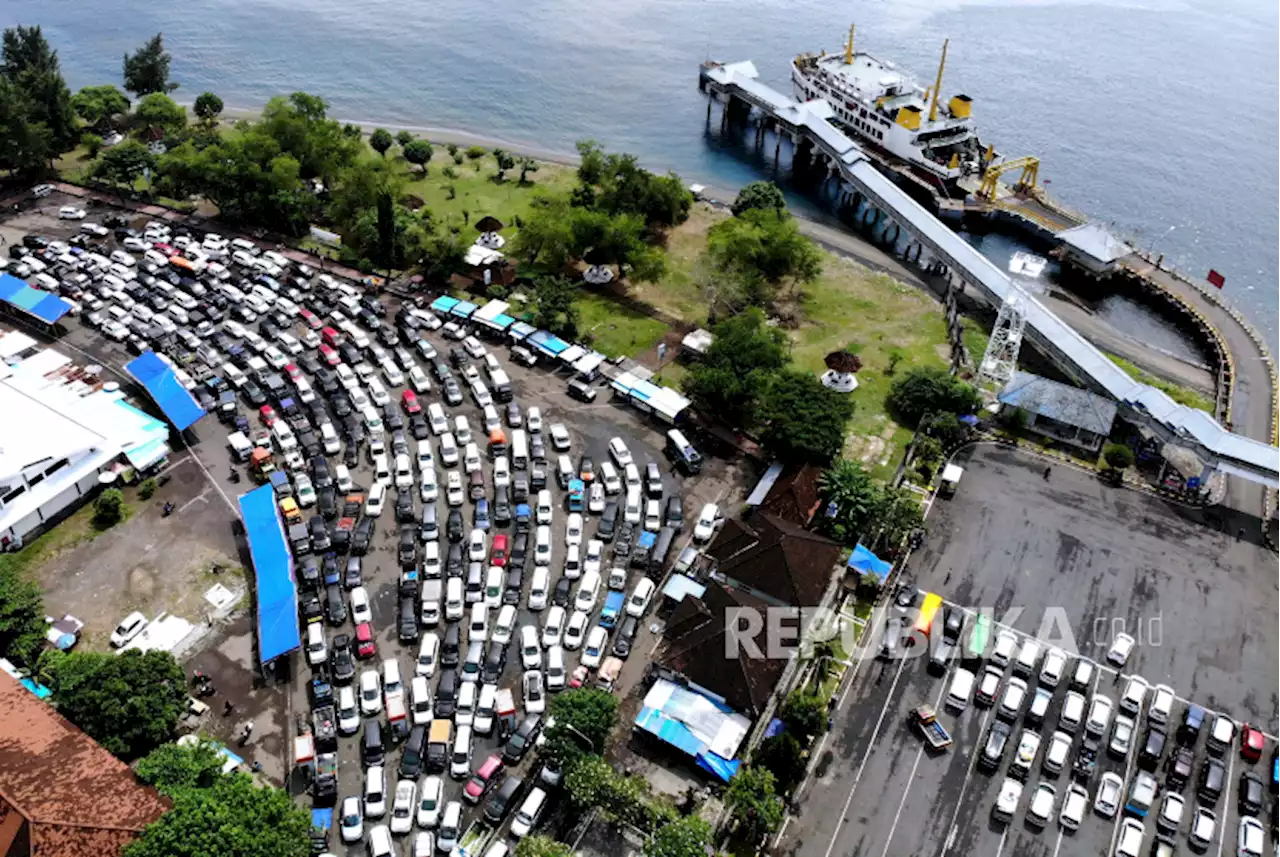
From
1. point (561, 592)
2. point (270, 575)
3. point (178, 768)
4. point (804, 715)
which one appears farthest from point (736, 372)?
point (178, 768)

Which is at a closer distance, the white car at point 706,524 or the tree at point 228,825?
the tree at point 228,825

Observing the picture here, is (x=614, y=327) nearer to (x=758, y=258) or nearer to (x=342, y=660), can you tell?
(x=758, y=258)

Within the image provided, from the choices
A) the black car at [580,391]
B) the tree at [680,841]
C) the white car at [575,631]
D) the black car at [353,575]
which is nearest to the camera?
the tree at [680,841]

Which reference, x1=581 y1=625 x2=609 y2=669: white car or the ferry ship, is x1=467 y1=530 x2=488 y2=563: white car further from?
the ferry ship

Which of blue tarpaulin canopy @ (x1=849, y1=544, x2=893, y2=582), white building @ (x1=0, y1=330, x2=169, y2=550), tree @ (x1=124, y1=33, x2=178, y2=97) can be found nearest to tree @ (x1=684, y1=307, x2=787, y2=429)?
blue tarpaulin canopy @ (x1=849, y1=544, x2=893, y2=582)

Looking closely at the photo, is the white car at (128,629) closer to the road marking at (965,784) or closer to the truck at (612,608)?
the truck at (612,608)

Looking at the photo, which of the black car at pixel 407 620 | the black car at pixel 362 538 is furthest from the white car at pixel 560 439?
the black car at pixel 407 620
